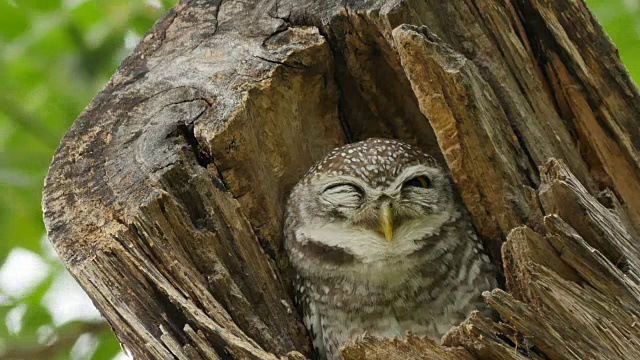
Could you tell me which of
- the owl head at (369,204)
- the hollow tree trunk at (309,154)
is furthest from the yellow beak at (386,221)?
the hollow tree trunk at (309,154)

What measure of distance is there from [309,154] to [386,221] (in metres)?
0.50

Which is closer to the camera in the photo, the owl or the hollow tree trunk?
the hollow tree trunk

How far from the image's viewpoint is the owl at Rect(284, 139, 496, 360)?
2781 millimetres

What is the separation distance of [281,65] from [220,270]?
0.76 metres

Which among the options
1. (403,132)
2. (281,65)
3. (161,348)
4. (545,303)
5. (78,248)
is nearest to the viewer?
(545,303)

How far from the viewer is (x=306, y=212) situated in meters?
3.01

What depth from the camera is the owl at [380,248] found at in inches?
109

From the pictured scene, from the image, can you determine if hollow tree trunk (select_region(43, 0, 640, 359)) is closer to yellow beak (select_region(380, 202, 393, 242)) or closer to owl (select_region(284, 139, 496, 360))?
owl (select_region(284, 139, 496, 360))

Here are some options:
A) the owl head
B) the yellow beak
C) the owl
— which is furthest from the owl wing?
the yellow beak

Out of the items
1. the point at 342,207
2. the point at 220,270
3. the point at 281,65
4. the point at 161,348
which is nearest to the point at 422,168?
the point at 342,207

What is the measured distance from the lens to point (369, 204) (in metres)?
2.94

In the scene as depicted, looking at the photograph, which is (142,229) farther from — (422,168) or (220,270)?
(422,168)

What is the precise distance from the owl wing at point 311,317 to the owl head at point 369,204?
0.13m

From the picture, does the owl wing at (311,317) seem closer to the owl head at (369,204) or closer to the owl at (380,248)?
the owl at (380,248)
